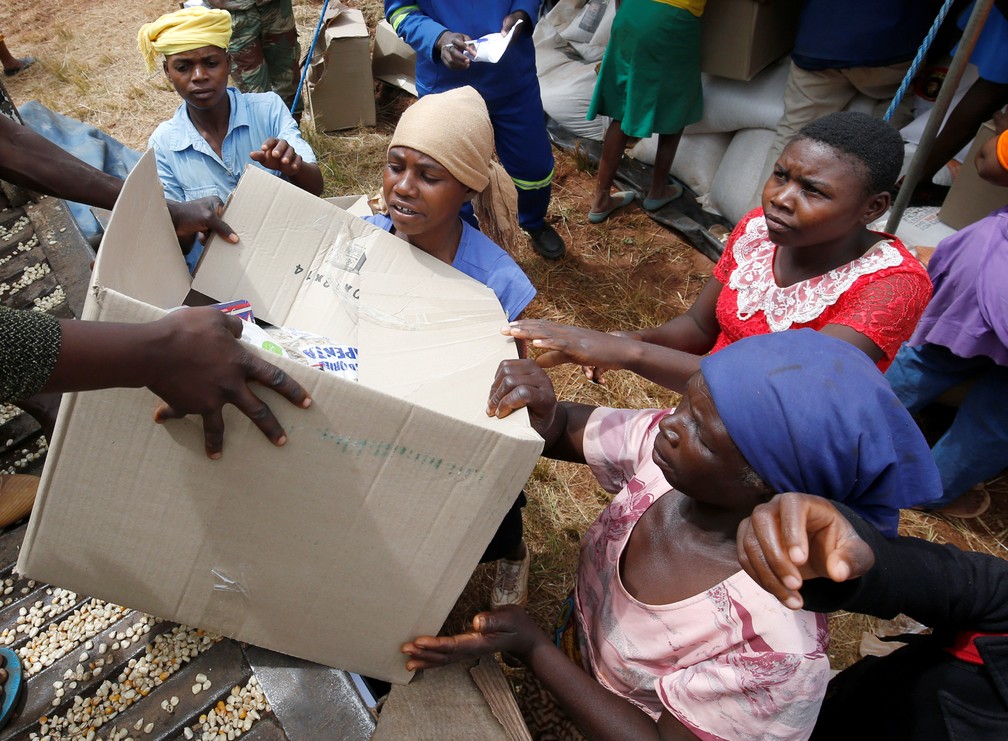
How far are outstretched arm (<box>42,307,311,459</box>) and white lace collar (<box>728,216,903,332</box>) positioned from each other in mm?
1456

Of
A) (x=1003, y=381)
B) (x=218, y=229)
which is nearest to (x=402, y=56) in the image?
(x=218, y=229)

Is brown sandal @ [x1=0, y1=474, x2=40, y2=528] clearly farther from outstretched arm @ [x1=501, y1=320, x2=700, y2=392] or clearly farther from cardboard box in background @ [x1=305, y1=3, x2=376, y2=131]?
cardboard box in background @ [x1=305, y1=3, x2=376, y2=131]

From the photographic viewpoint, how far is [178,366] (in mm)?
1070

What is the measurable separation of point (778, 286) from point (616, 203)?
2.70 metres

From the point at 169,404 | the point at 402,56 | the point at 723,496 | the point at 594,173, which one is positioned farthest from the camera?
the point at 402,56

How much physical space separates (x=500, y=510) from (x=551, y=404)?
10.6 inches

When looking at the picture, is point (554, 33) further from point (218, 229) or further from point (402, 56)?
point (218, 229)

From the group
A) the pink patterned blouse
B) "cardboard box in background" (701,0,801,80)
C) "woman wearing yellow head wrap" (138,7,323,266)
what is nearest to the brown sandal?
"woman wearing yellow head wrap" (138,7,323,266)

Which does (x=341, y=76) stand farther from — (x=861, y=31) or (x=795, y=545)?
(x=795, y=545)

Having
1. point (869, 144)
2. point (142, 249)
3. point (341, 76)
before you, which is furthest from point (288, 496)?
point (341, 76)

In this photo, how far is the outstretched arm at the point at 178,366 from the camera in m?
1.05

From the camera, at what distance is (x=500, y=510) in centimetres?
131

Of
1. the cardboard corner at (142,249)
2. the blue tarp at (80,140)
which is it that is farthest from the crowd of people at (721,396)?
the blue tarp at (80,140)

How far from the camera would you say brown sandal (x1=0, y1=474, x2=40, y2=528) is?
178 centimetres
